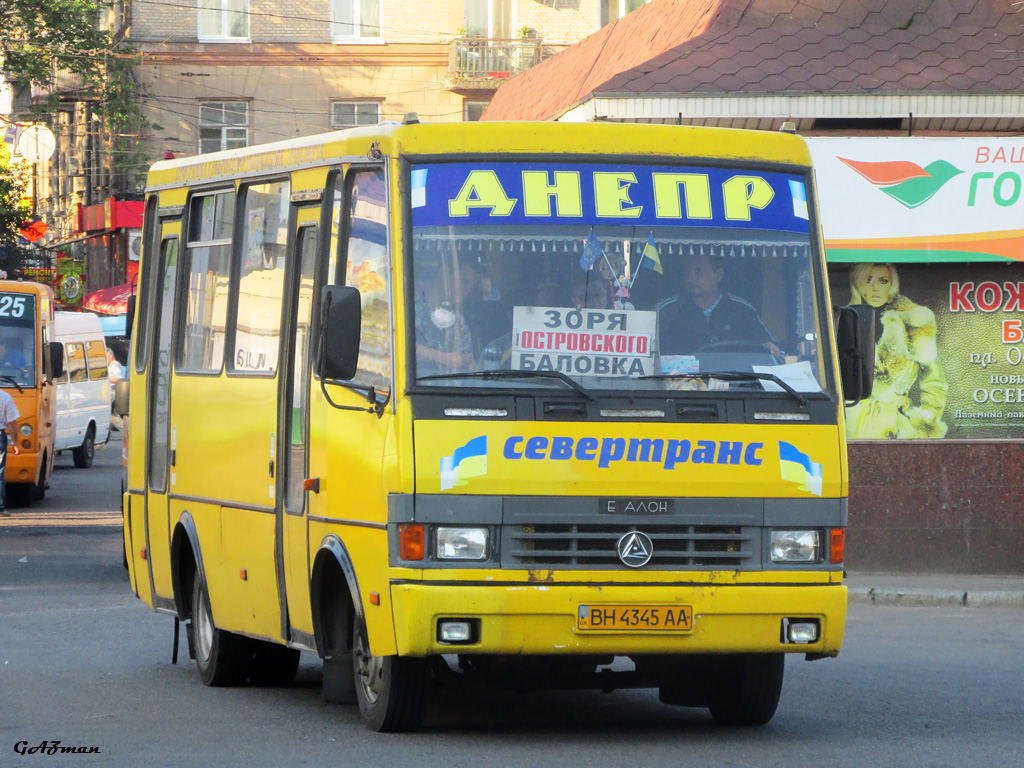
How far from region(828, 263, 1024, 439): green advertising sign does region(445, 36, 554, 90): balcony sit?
3156 cm

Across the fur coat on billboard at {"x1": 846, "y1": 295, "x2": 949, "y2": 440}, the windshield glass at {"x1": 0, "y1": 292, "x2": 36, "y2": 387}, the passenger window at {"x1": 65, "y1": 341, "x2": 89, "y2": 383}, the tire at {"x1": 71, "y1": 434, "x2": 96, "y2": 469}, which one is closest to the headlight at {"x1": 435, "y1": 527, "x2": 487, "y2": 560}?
the fur coat on billboard at {"x1": 846, "y1": 295, "x2": 949, "y2": 440}

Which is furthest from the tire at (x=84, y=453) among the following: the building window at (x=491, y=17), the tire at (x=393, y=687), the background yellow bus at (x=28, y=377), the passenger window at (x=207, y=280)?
the tire at (x=393, y=687)

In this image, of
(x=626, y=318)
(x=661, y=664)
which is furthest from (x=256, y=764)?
(x=626, y=318)

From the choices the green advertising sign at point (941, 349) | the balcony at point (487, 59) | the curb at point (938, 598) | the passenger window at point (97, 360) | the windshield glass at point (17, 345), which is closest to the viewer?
the curb at point (938, 598)

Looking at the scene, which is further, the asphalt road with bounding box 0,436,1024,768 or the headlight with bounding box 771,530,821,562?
the headlight with bounding box 771,530,821,562

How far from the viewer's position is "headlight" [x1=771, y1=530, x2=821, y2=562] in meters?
7.72

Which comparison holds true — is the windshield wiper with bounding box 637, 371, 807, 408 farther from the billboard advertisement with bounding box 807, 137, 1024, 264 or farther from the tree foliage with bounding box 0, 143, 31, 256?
the tree foliage with bounding box 0, 143, 31, 256

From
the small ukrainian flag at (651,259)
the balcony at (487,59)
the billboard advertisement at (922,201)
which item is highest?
the balcony at (487,59)

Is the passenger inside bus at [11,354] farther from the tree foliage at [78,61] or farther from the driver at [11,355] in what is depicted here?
the tree foliage at [78,61]

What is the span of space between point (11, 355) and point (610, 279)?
57.4 feet

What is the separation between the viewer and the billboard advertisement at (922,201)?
637 inches

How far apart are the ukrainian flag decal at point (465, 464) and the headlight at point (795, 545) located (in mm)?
1260

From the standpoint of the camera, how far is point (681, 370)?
7809mm

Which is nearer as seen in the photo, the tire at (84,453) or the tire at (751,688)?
the tire at (751,688)
